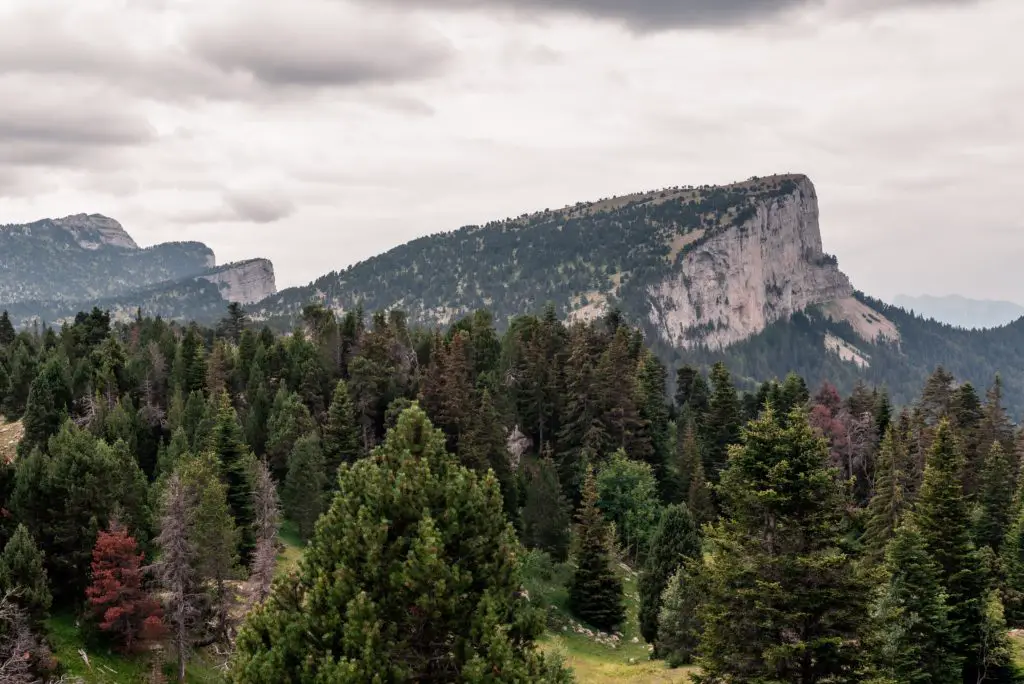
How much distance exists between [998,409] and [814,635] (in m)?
72.6

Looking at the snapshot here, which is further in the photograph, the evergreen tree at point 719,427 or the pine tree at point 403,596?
the evergreen tree at point 719,427

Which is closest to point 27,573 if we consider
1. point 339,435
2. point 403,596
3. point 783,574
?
point 403,596

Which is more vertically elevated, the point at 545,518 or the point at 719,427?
the point at 719,427

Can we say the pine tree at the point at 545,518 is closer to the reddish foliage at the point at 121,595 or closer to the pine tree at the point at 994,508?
the reddish foliage at the point at 121,595

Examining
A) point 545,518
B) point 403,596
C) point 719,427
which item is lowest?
point 545,518

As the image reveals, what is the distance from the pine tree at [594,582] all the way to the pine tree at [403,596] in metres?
38.9

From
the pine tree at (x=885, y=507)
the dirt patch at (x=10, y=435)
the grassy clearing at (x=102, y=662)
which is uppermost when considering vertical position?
the pine tree at (x=885, y=507)

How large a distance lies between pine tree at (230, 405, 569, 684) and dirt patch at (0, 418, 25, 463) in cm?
7446

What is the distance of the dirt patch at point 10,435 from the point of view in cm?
7969

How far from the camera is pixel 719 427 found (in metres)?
85.6

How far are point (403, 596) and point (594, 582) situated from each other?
4095 cm

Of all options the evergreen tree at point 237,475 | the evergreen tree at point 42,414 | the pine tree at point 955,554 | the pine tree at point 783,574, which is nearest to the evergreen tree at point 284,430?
the evergreen tree at point 237,475

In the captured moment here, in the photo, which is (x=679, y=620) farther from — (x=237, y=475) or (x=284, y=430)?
(x=284, y=430)

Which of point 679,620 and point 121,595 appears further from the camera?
point 679,620
